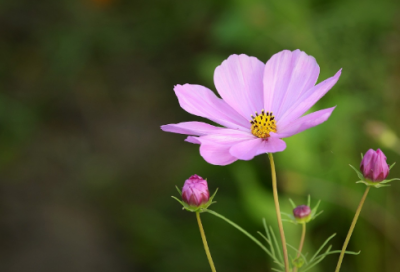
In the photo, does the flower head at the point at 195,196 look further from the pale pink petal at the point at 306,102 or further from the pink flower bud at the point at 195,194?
the pale pink petal at the point at 306,102

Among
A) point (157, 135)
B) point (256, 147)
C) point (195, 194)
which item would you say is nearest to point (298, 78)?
point (256, 147)

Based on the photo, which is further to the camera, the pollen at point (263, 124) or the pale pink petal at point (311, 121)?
the pollen at point (263, 124)

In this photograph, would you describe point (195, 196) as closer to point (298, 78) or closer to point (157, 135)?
point (298, 78)

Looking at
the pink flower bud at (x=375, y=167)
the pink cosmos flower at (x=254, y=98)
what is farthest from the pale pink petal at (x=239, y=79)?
the pink flower bud at (x=375, y=167)

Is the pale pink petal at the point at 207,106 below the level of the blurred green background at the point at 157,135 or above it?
below

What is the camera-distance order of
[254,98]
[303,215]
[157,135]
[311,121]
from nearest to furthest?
[311,121], [303,215], [254,98], [157,135]

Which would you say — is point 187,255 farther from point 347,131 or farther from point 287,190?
point 347,131

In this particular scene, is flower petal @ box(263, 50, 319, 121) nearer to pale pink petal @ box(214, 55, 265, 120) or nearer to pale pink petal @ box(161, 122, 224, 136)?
pale pink petal @ box(214, 55, 265, 120)

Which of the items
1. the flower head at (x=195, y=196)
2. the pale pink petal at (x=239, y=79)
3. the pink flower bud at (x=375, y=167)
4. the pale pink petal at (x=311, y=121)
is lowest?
the flower head at (x=195, y=196)
